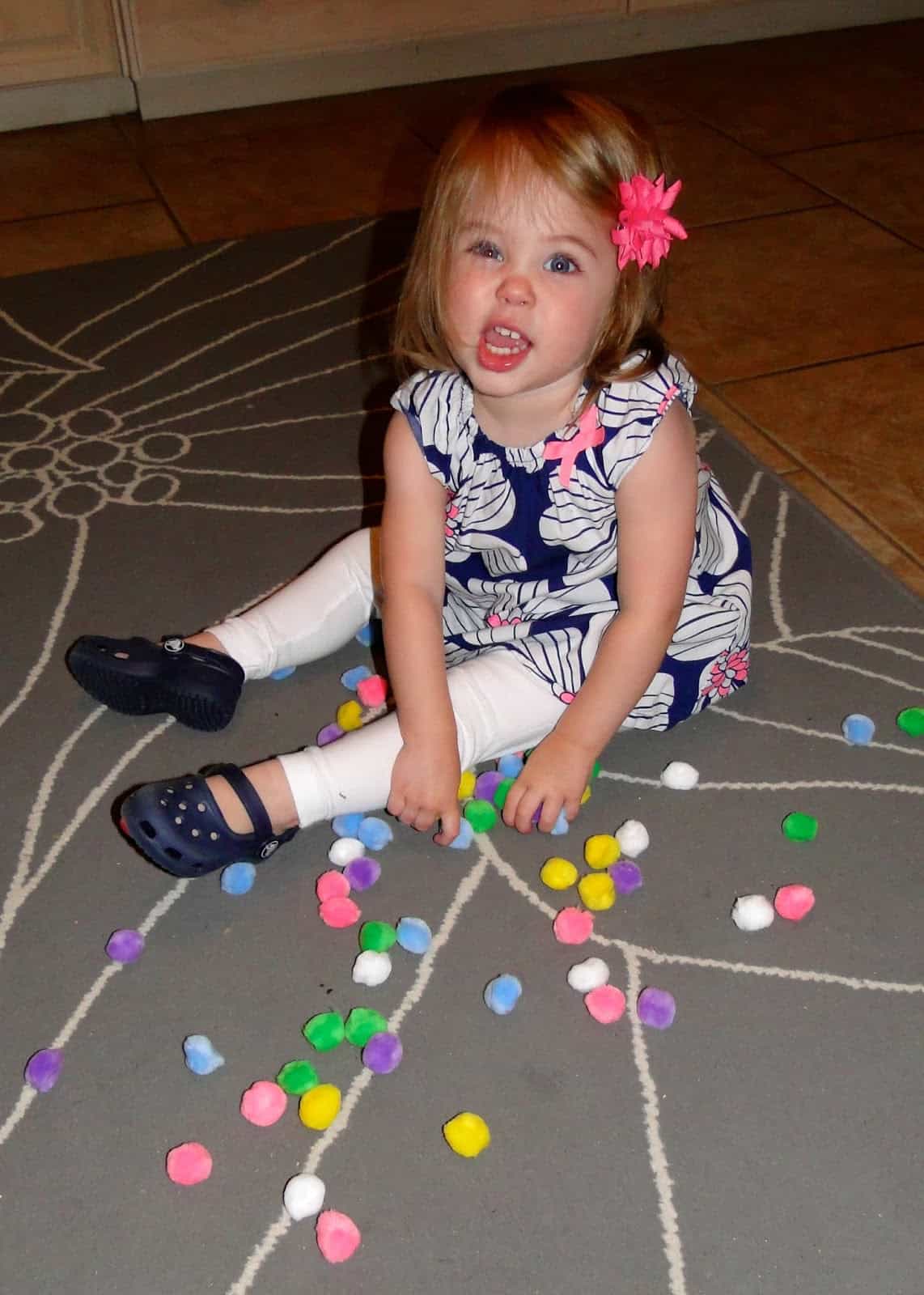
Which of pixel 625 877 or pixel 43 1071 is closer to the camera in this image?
pixel 43 1071

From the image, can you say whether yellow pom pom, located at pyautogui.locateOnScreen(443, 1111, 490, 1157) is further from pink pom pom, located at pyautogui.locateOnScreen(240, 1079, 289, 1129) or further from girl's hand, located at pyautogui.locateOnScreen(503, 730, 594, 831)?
girl's hand, located at pyautogui.locateOnScreen(503, 730, 594, 831)

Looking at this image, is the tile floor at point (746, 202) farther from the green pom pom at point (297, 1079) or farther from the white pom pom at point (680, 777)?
the green pom pom at point (297, 1079)

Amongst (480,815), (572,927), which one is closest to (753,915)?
(572,927)

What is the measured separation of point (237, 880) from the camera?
1.09 meters

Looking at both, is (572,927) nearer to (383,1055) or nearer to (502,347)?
(383,1055)

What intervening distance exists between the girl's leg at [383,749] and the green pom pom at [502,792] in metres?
0.03

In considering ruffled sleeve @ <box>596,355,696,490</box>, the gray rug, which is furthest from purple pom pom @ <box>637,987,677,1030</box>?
ruffled sleeve @ <box>596,355,696,490</box>

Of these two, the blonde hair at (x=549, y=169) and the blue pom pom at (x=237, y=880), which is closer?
the blonde hair at (x=549, y=169)

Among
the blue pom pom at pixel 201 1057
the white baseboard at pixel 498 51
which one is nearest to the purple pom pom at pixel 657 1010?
the blue pom pom at pixel 201 1057

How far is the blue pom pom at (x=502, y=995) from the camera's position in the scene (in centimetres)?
99

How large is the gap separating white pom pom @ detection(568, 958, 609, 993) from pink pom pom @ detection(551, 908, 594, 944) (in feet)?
0.10

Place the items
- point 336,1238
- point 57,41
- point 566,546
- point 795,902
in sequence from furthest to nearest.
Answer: point 57,41 < point 566,546 < point 795,902 < point 336,1238

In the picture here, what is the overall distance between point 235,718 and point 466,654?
9.3 inches

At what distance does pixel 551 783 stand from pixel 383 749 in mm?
149
